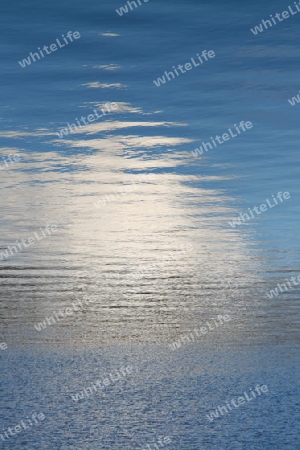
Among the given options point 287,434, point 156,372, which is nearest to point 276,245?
point 156,372

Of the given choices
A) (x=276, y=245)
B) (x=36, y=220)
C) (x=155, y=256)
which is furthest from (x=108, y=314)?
(x=36, y=220)

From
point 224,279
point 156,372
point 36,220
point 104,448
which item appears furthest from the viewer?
point 36,220

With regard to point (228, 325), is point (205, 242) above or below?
below

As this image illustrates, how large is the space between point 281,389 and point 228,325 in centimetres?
215

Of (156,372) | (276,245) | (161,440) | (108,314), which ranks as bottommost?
(276,245)

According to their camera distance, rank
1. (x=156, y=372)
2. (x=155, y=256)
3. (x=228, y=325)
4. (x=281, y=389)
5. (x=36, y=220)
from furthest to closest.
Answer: (x=36, y=220) → (x=155, y=256) → (x=228, y=325) → (x=156, y=372) → (x=281, y=389)

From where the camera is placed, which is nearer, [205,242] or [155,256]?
[155,256]

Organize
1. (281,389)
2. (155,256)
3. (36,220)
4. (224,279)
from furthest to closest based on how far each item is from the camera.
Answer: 1. (36,220)
2. (155,256)
3. (224,279)
4. (281,389)

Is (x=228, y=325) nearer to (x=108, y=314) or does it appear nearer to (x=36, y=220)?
(x=108, y=314)

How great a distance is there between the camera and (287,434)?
4363mm

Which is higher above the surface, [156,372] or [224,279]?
[156,372]

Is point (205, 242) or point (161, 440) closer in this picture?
point (161, 440)

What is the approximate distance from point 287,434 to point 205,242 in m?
9.39

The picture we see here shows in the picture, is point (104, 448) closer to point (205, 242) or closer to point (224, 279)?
point (224, 279)
